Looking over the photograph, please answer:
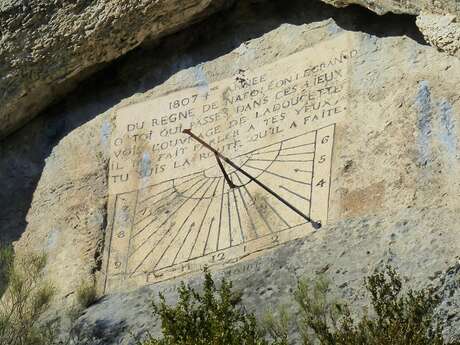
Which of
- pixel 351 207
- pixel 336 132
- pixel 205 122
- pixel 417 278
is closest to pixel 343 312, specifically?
pixel 417 278

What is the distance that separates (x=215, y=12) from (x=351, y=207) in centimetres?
249

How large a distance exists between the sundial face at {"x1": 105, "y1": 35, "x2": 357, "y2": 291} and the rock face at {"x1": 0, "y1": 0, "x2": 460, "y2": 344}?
62mm

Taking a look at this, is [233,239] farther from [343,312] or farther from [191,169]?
[343,312]

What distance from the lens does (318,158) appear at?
10164mm

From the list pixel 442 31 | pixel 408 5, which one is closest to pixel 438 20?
pixel 442 31

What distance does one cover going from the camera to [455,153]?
31.1 feet

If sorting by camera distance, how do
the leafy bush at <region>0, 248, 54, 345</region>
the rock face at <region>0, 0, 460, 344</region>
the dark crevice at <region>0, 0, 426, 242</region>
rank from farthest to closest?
the dark crevice at <region>0, 0, 426, 242</region>, the leafy bush at <region>0, 248, 54, 345</region>, the rock face at <region>0, 0, 460, 344</region>

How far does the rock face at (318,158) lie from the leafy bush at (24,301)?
24cm

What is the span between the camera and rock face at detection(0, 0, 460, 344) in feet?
30.3

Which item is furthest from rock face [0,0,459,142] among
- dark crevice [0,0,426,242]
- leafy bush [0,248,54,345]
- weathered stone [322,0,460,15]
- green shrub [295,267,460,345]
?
green shrub [295,267,460,345]

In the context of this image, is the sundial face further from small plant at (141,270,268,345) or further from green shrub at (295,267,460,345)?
small plant at (141,270,268,345)

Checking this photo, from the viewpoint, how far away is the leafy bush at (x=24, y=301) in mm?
9539

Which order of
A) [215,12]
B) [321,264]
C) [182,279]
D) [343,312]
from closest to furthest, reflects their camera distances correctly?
[343,312], [321,264], [182,279], [215,12]

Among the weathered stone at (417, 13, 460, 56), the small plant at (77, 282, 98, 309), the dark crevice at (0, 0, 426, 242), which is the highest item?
the weathered stone at (417, 13, 460, 56)
